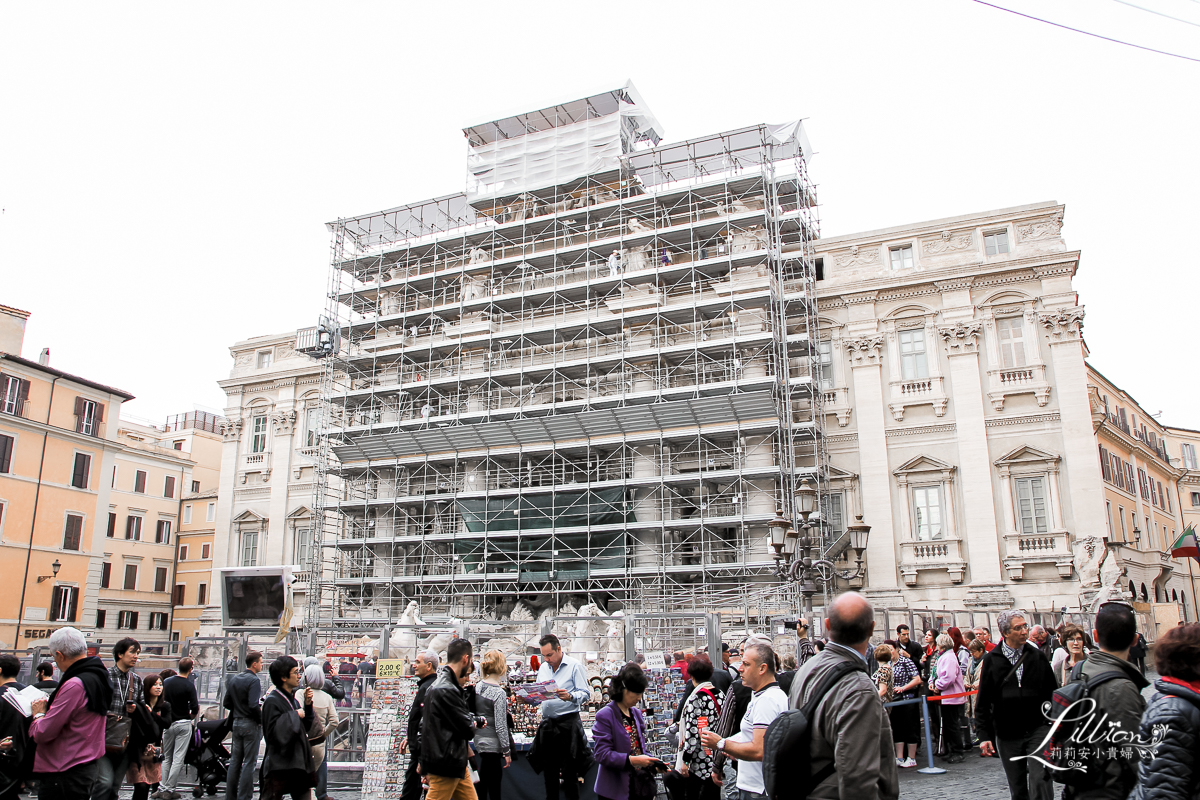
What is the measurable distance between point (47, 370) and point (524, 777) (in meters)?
31.2

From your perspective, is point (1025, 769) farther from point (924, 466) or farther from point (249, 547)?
point (249, 547)

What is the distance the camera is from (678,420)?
26734 millimetres

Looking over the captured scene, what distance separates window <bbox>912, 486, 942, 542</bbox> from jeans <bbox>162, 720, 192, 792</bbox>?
20.8m

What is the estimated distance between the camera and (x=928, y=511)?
26594 millimetres

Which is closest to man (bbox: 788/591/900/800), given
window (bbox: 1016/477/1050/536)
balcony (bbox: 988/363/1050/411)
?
window (bbox: 1016/477/1050/536)

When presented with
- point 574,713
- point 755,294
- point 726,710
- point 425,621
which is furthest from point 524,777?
point 755,294

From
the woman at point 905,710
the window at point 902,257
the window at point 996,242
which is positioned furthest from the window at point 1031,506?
the woman at point 905,710

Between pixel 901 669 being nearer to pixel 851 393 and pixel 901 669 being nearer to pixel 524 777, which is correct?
pixel 524 777

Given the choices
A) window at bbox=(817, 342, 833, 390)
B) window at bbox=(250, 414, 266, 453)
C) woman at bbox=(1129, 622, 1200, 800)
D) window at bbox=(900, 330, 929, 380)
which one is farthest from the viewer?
window at bbox=(250, 414, 266, 453)

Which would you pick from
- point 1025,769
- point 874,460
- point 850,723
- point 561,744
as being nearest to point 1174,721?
point 850,723

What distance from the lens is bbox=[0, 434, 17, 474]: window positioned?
31.6 m

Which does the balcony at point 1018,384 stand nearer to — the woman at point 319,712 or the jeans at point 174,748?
the woman at point 319,712

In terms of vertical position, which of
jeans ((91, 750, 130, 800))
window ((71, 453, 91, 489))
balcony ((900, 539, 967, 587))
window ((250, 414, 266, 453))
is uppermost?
window ((250, 414, 266, 453))

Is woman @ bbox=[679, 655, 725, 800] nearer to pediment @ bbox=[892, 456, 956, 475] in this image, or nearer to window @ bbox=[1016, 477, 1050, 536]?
window @ bbox=[1016, 477, 1050, 536]
